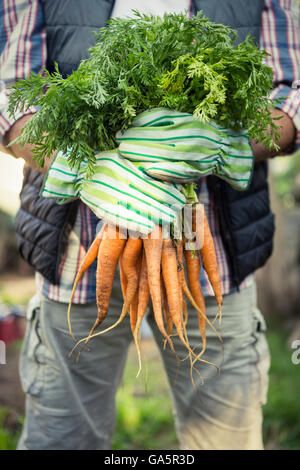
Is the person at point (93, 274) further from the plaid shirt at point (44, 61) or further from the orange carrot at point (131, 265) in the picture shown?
the orange carrot at point (131, 265)

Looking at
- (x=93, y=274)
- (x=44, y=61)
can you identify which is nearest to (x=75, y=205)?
(x=93, y=274)

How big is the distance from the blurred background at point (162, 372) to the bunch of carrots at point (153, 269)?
550 millimetres

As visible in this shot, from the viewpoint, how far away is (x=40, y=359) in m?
1.54

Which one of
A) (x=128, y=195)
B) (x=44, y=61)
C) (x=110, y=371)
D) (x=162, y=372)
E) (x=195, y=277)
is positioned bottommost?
(x=162, y=372)

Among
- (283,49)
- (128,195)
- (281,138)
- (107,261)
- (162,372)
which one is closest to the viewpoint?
(128,195)

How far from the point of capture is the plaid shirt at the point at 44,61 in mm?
1418

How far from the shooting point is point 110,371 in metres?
1.59

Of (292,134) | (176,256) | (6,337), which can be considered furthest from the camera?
(6,337)

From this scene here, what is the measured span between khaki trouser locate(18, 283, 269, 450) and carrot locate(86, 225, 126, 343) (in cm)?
23

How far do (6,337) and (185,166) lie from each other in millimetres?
3264

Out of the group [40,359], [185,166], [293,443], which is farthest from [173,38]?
[293,443]

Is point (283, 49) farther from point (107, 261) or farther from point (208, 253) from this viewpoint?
point (107, 261)

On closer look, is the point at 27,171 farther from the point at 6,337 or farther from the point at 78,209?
the point at 6,337

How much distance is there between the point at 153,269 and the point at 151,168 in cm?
28
